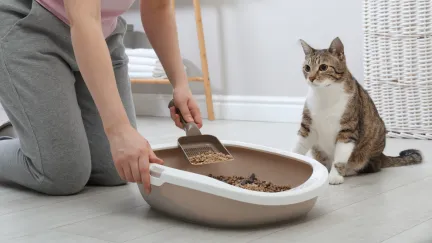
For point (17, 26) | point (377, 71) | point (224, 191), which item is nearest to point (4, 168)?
point (17, 26)

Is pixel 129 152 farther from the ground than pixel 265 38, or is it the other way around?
pixel 129 152

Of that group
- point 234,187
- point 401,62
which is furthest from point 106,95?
point 401,62

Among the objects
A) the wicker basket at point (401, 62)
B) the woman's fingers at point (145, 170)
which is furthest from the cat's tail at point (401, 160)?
the woman's fingers at point (145, 170)

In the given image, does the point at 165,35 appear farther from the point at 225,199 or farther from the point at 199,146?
the point at 225,199

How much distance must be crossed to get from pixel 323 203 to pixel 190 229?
0.36 m

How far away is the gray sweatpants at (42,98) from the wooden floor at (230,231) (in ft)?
0.24

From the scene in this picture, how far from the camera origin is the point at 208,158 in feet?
5.31

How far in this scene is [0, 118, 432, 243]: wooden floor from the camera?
1333mm

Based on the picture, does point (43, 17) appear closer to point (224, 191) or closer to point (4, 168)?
point (4, 168)

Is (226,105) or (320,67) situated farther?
(226,105)

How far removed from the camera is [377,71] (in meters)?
2.54

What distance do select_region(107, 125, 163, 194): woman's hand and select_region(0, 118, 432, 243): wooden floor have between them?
137 millimetres

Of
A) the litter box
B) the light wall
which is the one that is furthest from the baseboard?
the litter box

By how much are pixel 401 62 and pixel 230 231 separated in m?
1.36
